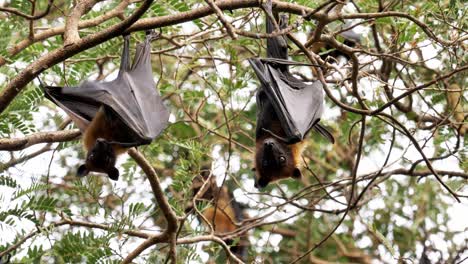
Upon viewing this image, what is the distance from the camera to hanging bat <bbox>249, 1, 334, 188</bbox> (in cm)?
707

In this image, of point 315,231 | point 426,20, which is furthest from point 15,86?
point 315,231

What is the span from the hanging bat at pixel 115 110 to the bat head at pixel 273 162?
46.6 inches

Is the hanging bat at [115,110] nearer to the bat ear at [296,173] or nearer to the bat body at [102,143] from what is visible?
the bat body at [102,143]

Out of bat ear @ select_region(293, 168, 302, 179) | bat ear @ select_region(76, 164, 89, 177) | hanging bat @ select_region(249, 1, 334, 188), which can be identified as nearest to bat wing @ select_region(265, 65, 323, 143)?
hanging bat @ select_region(249, 1, 334, 188)

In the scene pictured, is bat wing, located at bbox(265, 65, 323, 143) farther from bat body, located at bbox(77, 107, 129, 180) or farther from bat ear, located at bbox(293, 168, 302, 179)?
bat body, located at bbox(77, 107, 129, 180)

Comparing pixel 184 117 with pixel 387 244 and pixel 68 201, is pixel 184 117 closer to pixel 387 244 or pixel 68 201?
pixel 68 201

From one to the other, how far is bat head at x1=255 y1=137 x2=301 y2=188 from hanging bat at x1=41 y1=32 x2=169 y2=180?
1184mm

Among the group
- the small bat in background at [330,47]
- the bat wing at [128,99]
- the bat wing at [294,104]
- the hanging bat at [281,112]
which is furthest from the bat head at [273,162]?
the bat wing at [128,99]

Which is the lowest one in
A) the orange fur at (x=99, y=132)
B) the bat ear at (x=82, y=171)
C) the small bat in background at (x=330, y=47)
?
the bat ear at (x=82, y=171)

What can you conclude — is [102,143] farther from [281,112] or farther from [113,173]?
[281,112]

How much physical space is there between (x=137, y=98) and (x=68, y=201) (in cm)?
304

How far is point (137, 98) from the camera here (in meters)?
6.96

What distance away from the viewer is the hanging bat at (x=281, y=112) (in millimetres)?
7070

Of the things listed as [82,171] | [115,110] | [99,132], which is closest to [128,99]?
[115,110]
